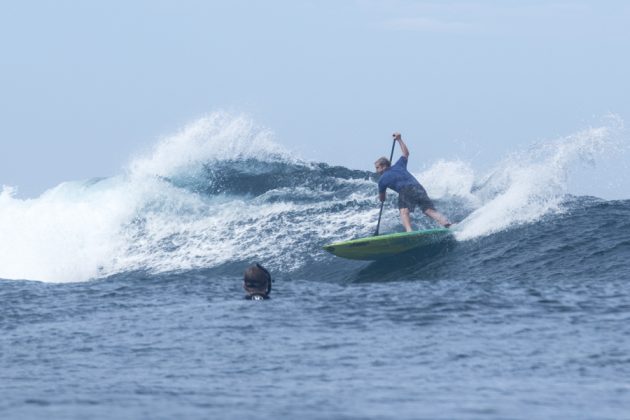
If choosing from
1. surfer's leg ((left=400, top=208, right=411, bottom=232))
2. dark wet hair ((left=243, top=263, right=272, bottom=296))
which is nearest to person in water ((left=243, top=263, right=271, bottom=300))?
dark wet hair ((left=243, top=263, right=272, bottom=296))

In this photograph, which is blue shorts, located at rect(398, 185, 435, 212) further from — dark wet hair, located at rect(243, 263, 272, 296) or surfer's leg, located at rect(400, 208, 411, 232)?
dark wet hair, located at rect(243, 263, 272, 296)

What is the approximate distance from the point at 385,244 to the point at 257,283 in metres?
3.99

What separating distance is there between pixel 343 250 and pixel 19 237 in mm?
11111

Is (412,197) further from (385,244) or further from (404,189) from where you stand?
(385,244)

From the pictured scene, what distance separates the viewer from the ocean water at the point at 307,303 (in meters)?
7.71

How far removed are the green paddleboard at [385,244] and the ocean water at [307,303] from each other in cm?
22

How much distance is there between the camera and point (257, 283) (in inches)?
502

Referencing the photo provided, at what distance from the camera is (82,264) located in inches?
816

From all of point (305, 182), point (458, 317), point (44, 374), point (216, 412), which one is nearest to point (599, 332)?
point (458, 317)

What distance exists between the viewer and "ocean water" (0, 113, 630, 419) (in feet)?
25.3

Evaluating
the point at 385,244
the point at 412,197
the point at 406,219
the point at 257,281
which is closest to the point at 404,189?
the point at 412,197

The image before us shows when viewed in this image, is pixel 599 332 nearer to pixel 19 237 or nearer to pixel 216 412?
pixel 216 412

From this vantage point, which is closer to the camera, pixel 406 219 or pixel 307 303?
pixel 307 303

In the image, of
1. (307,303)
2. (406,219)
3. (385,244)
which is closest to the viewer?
(307,303)
